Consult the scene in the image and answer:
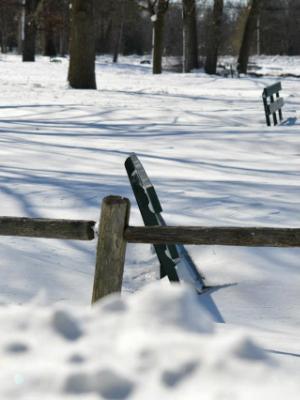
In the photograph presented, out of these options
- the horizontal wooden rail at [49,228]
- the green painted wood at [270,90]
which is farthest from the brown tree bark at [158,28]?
the horizontal wooden rail at [49,228]

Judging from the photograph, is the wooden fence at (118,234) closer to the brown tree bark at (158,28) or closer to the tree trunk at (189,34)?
the tree trunk at (189,34)

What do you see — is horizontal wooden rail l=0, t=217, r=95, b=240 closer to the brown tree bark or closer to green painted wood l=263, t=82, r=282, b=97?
green painted wood l=263, t=82, r=282, b=97

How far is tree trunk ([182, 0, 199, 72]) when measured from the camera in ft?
107

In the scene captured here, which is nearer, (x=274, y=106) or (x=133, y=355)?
(x=133, y=355)

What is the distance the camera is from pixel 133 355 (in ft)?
12.5

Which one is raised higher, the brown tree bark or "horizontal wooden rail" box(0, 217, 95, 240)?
the brown tree bark

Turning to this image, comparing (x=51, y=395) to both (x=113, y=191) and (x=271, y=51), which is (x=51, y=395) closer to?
(x=113, y=191)

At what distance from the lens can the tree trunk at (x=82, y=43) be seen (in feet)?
64.5

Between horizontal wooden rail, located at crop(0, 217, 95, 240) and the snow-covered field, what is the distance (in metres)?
0.44

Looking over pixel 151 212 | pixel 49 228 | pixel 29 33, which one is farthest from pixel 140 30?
pixel 49 228

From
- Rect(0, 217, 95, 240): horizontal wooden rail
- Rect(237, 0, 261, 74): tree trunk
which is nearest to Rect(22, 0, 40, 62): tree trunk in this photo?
Rect(237, 0, 261, 74): tree trunk

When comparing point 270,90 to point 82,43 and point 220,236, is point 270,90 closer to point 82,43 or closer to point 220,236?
point 82,43

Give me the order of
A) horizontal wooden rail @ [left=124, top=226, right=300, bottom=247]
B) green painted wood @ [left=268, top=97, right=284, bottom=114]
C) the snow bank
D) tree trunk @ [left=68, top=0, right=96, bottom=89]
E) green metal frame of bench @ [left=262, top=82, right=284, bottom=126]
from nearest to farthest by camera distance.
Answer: the snow bank, horizontal wooden rail @ [left=124, top=226, right=300, bottom=247], green metal frame of bench @ [left=262, top=82, right=284, bottom=126], green painted wood @ [left=268, top=97, right=284, bottom=114], tree trunk @ [left=68, top=0, right=96, bottom=89]

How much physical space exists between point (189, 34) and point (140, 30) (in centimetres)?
3891
